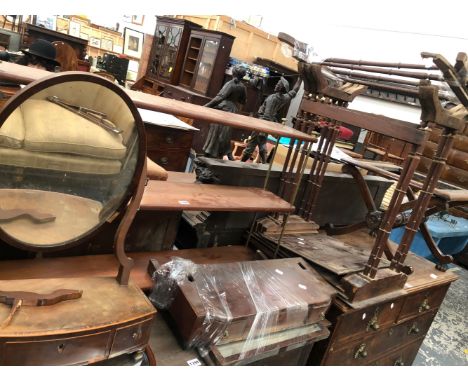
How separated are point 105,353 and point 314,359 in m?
1.15

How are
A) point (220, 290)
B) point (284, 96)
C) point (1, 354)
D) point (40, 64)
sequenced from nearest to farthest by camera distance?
point (1, 354) < point (220, 290) < point (40, 64) < point (284, 96)

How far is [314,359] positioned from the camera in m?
1.79

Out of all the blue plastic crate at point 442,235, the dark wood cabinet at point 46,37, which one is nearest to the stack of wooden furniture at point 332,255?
the blue plastic crate at point 442,235

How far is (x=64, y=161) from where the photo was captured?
971 millimetres

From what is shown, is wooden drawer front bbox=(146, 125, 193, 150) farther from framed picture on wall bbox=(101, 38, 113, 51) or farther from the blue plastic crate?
framed picture on wall bbox=(101, 38, 113, 51)

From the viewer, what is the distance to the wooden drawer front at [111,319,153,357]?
3.22 feet

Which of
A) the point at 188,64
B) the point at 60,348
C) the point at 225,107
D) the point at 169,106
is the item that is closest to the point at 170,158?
the point at 225,107

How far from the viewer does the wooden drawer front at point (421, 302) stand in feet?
6.73

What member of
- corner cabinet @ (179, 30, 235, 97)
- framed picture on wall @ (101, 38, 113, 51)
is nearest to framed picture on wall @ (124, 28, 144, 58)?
framed picture on wall @ (101, 38, 113, 51)

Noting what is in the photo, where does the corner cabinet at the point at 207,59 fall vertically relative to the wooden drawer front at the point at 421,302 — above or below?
above

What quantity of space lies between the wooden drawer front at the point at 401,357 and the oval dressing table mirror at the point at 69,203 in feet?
5.63

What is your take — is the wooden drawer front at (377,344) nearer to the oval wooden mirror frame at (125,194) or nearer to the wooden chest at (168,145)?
the oval wooden mirror frame at (125,194)

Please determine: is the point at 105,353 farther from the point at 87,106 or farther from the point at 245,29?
the point at 245,29

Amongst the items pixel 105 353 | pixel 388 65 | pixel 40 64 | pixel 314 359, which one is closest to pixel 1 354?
pixel 105 353
